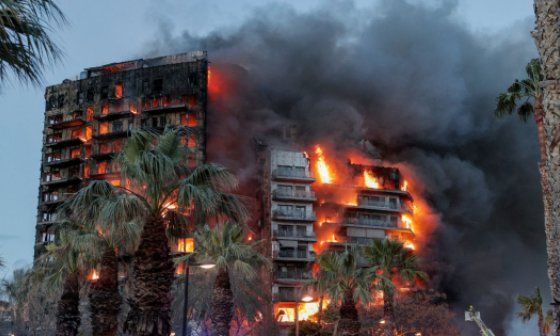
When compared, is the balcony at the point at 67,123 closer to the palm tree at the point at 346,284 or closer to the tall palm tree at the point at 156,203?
the palm tree at the point at 346,284

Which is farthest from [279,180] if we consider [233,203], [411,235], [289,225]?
[233,203]

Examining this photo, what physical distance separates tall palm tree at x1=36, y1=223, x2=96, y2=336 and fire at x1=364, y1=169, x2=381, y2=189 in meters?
71.4

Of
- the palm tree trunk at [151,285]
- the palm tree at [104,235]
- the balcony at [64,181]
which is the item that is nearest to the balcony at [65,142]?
the balcony at [64,181]

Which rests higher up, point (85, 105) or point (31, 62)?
point (85, 105)

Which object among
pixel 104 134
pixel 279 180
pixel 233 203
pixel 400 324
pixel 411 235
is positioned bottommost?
pixel 400 324

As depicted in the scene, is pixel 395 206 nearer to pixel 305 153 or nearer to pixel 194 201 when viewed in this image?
pixel 305 153

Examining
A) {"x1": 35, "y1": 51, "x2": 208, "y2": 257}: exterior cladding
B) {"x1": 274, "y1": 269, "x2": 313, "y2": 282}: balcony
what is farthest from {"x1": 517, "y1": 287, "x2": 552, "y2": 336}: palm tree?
{"x1": 35, "y1": 51, "x2": 208, "y2": 257}: exterior cladding

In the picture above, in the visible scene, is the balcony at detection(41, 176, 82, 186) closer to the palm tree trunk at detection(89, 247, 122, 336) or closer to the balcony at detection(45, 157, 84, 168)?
the balcony at detection(45, 157, 84, 168)

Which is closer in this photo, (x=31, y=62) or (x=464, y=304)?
(x=31, y=62)

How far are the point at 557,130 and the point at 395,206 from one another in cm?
9127

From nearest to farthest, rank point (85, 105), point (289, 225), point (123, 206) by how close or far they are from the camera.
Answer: point (123, 206) → point (289, 225) → point (85, 105)

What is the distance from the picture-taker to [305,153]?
103 meters

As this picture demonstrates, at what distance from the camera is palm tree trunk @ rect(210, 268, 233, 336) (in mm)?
39344

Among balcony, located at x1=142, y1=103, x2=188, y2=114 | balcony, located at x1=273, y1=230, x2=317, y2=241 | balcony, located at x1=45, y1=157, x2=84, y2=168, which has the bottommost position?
balcony, located at x1=273, y1=230, x2=317, y2=241
